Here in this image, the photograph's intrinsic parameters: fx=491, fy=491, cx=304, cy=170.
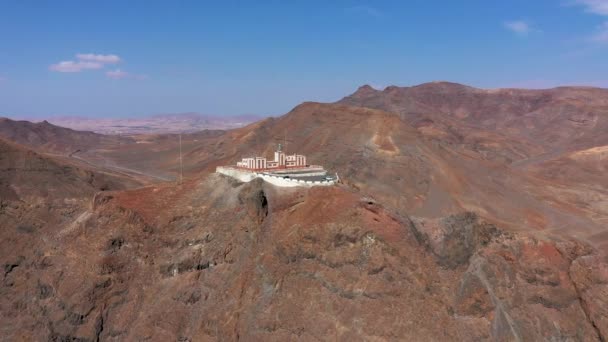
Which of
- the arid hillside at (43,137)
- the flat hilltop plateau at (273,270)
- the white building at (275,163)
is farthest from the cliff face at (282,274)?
the arid hillside at (43,137)

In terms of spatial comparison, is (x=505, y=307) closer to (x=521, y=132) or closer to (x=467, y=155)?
(x=467, y=155)

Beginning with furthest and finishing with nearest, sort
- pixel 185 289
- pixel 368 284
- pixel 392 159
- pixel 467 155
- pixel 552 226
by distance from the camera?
pixel 467 155
pixel 392 159
pixel 552 226
pixel 185 289
pixel 368 284

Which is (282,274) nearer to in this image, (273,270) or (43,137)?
(273,270)

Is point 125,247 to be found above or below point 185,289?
above

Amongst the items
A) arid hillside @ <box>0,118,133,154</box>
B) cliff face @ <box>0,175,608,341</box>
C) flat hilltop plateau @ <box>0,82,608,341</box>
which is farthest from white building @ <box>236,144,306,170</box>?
arid hillside @ <box>0,118,133,154</box>

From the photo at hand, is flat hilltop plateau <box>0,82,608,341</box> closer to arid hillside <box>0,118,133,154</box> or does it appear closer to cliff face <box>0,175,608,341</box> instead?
cliff face <box>0,175,608,341</box>

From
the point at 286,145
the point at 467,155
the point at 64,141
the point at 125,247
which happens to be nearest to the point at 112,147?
the point at 64,141

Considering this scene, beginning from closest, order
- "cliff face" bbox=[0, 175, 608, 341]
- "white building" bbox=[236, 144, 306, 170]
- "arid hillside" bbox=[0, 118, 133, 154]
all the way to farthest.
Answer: "cliff face" bbox=[0, 175, 608, 341]
"white building" bbox=[236, 144, 306, 170]
"arid hillside" bbox=[0, 118, 133, 154]
